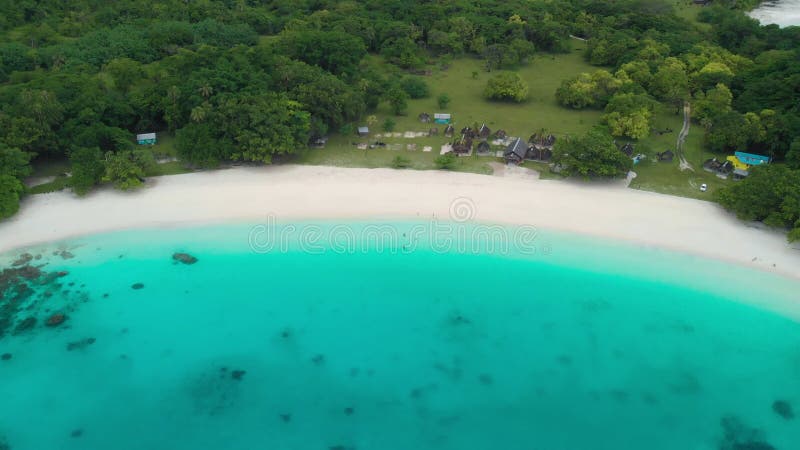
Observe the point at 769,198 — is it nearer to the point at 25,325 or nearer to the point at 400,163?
the point at 400,163

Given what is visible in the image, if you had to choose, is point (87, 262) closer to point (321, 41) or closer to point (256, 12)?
point (321, 41)

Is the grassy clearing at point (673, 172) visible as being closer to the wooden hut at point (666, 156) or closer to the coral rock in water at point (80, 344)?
the wooden hut at point (666, 156)

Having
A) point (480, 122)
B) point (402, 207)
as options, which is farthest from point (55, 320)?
point (480, 122)

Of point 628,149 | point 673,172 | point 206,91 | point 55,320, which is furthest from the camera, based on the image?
point 206,91

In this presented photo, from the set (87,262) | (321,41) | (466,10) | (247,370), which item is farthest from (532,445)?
(466,10)

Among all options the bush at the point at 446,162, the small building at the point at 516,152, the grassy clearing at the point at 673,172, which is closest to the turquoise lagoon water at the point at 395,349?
the grassy clearing at the point at 673,172
